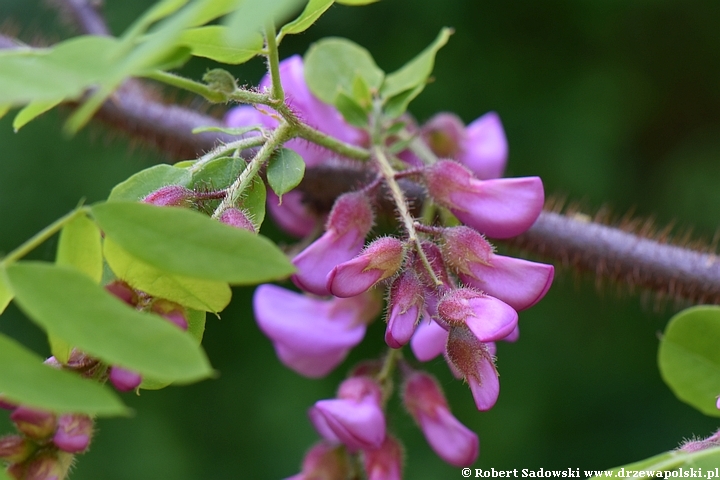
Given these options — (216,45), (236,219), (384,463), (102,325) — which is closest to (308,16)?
(216,45)

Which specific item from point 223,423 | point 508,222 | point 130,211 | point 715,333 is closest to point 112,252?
point 130,211

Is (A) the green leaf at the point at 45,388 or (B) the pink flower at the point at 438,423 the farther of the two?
(B) the pink flower at the point at 438,423

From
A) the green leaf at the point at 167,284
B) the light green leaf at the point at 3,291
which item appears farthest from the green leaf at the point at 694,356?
the light green leaf at the point at 3,291

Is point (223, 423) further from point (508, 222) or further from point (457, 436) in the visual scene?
point (508, 222)

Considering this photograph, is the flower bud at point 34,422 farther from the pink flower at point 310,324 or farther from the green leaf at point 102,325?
the pink flower at point 310,324

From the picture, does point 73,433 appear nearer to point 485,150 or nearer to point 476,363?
point 476,363

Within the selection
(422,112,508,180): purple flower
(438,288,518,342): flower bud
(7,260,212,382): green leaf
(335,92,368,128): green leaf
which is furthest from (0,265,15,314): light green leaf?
(422,112,508,180): purple flower

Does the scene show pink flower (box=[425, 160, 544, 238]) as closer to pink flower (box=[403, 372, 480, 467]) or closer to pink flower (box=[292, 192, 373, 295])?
pink flower (box=[292, 192, 373, 295])
